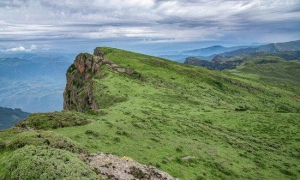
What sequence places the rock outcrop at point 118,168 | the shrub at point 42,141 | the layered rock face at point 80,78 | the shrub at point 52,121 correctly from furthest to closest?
the layered rock face at point 80,78 → the shrub at point 52,121 → the shrub at point 42,141 → the rock outcrop at point 118,168

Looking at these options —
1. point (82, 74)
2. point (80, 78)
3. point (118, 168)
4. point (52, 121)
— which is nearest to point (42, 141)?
point (118, 168)

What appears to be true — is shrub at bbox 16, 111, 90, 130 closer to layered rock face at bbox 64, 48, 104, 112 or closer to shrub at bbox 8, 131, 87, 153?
shrub at bbox 8, 131, 87, 153

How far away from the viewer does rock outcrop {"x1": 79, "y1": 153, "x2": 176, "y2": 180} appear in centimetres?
2209

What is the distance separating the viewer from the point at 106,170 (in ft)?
73.5

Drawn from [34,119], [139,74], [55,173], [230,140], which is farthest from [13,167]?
[139,74]

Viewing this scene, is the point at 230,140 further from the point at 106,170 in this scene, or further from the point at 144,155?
the point at 106,170

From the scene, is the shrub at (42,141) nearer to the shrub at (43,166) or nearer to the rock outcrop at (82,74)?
the shrub at (43,166)

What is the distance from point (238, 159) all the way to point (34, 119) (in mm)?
29040

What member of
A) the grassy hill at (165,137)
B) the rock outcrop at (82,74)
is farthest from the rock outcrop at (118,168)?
the rock outcrop at (82,74)

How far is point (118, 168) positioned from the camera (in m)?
23.5

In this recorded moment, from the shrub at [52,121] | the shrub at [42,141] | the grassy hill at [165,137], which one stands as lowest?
the grassy hill at [165,137]

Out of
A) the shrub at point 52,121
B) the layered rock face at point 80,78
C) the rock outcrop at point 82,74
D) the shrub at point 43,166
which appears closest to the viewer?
the shrub at point 43,166

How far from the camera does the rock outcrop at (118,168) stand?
22094 mm

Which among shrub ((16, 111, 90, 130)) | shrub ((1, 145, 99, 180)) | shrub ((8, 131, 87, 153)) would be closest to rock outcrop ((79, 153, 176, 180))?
shrub ((8, 131, 87, 153))
